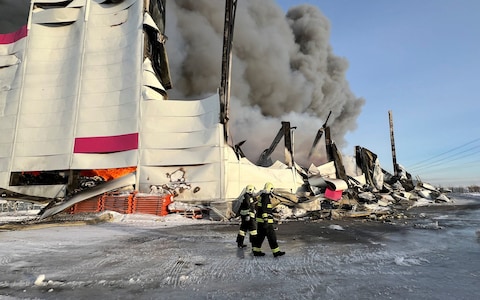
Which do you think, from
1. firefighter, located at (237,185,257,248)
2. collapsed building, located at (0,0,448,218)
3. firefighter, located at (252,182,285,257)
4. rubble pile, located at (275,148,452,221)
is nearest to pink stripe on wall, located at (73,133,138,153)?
collapsed building, located at (0,0,448,218)

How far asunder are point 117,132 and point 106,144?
0.78 m

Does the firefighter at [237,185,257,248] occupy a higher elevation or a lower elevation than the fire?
lower

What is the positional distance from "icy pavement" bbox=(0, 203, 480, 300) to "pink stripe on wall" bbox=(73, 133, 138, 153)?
23.8ft

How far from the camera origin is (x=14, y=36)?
1580 cm

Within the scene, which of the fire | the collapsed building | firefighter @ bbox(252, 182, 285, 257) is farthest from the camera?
the fire

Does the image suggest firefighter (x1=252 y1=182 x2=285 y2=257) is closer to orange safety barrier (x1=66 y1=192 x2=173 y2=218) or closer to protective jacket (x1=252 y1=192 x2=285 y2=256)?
protective jacket (x1=252 y1=192 x2=285 y2=256)

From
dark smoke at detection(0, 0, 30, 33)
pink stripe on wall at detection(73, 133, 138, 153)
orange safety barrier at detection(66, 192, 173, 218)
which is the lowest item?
orange safety barrier at detection(66, 192, 173, 218)

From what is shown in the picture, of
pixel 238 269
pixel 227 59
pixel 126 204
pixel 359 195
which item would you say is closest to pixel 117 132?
pixel 126 204

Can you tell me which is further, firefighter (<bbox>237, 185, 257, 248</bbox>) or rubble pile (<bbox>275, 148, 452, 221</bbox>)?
rubble pile (<bbox>275, 148, 452, 221</bbox>)

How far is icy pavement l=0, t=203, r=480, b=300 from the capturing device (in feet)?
8.67

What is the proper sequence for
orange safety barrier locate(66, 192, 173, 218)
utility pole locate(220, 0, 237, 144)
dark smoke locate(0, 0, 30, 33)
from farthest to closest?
dark smoke locate(0, 0, 30, 33), utility pole locate(220, 0, 237, 144), orange safety barrier locate(66, 192, 173, 218)

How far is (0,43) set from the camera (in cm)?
1605

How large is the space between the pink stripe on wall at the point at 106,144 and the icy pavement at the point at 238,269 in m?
7.27

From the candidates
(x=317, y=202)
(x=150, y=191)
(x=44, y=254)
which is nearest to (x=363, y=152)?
(x=317, y=202)
